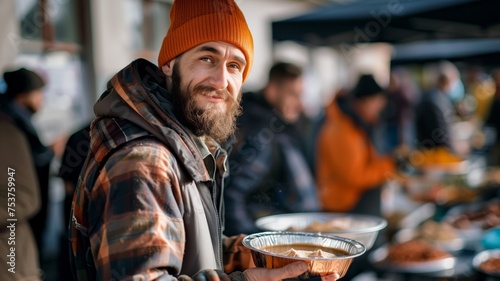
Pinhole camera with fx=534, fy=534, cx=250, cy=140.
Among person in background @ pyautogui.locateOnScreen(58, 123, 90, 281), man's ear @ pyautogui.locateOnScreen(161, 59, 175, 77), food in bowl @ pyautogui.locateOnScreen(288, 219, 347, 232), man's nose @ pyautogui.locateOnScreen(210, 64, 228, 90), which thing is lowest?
food in bowl @ pyautogui.locateOnScreen(288, 219, 347, 232)

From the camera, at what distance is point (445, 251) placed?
3.46 m

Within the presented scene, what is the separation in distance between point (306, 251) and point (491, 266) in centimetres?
202

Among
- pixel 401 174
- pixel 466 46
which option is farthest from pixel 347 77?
pixel 401 174

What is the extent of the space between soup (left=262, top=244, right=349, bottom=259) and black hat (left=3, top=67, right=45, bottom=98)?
242cm

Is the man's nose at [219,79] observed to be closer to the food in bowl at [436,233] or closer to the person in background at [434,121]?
the food in bowl at [436,233]

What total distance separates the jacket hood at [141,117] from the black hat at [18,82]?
2.14m

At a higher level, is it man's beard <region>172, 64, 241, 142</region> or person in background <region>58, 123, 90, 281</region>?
man's beard <region>172, 64, 241, 142</region>

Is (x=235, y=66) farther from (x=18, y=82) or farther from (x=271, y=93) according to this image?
(x=18, y=82)

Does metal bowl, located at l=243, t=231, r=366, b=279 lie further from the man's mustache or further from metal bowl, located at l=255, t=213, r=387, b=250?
metal bowl, located at l=255, t=213, r=387, b=250

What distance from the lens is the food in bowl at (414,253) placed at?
3260 mm

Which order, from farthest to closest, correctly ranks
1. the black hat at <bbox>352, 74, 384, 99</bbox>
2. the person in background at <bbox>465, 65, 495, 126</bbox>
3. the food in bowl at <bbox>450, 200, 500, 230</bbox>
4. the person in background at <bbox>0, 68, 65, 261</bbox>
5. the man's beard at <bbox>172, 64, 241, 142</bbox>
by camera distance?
1. the person in background at <bbox>465, 65, 495, 126</bbox>
2. the food in bowl at <bbox>450, 200, 500, 230</bbox>
3. the black hat at <bbox>352, 74, 384, 99</bbox>
4. the person in background at <bbox>0, 68, 65, 261</bbox>
5. the man's beard at <bbox>172, 64, 241, 142</bbox>

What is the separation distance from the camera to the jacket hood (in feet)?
4.32

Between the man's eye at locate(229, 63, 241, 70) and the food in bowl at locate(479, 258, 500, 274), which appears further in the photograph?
the food in bowl at locate(479, 258, 500, 274)

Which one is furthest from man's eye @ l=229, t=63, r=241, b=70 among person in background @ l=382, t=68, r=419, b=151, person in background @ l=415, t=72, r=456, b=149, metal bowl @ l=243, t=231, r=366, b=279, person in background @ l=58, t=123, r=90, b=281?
person in background @ l=382, t=68, r=419, b=151
